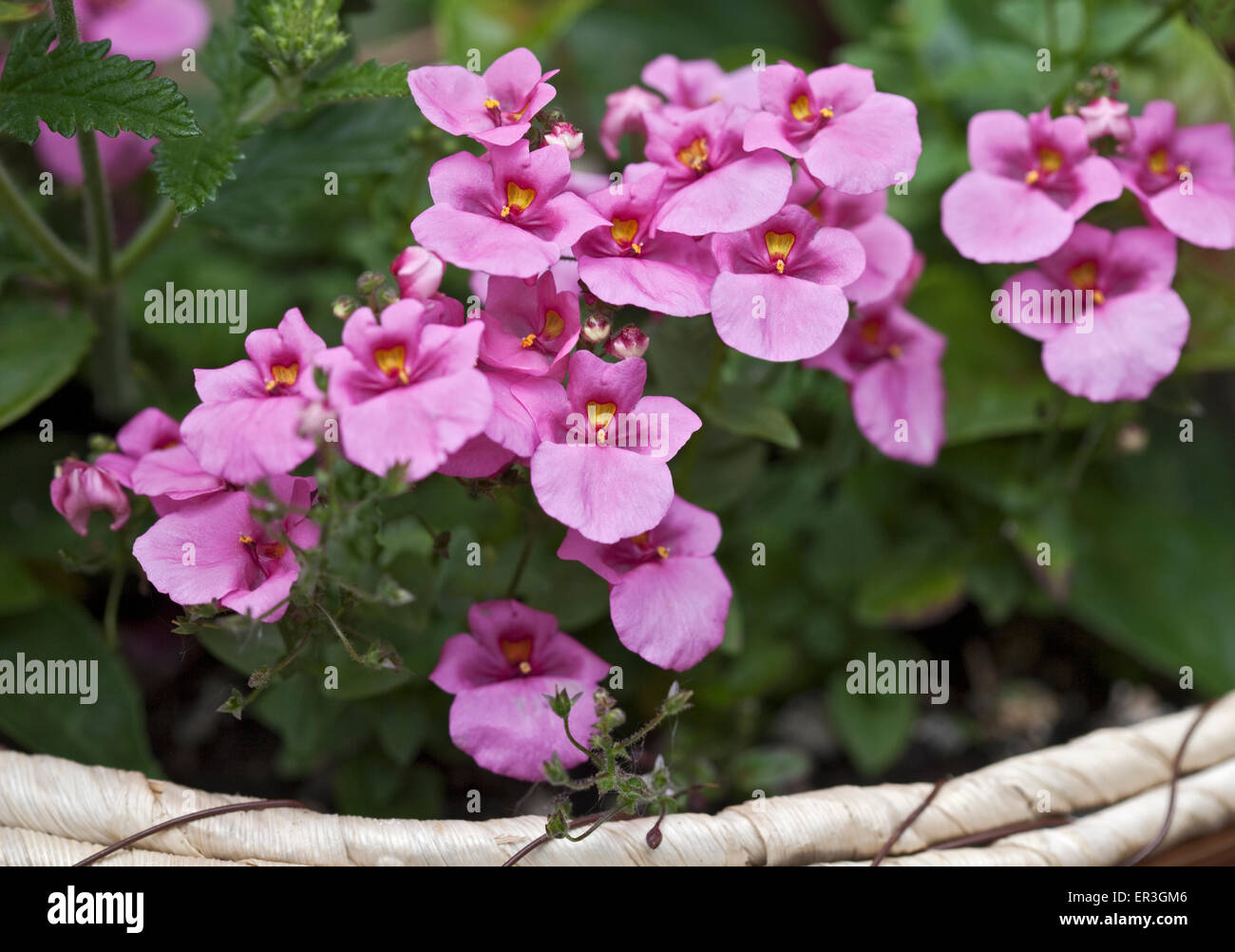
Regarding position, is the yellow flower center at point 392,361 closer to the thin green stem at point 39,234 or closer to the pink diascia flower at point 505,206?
the pink diascia flower at point 505,206

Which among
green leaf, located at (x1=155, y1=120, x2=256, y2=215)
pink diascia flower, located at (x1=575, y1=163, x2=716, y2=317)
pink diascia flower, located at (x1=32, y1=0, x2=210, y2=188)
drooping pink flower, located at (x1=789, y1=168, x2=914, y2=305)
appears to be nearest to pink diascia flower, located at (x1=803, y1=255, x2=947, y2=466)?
drooping pink flower, located at (x1=789, y1=168, x2=914, y2=305)

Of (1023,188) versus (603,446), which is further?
(1023,188)

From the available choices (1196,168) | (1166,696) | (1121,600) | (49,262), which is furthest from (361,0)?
(1166,696)

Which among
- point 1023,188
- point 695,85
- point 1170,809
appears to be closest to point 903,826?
point 1170,809

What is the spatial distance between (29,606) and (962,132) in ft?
2.78

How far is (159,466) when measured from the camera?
56 cm

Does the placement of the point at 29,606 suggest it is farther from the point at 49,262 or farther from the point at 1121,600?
the point at 1121,600

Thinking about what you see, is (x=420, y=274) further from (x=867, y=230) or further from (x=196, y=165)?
(x=867, y=230)

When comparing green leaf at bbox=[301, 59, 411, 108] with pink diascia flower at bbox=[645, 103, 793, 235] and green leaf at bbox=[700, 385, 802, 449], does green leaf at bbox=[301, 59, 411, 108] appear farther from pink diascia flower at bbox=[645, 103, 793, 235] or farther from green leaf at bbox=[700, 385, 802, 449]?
green leaf at bbox=[700, 385, 802, 449]

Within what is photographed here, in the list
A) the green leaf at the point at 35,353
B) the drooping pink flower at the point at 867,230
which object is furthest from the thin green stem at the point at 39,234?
the drooping pink flower at the point at 867,230

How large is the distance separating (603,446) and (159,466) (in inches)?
9.2

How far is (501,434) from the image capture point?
1.58ft

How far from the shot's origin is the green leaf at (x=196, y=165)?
0.57 metres

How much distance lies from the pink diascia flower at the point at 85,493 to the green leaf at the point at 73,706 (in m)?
0.20
